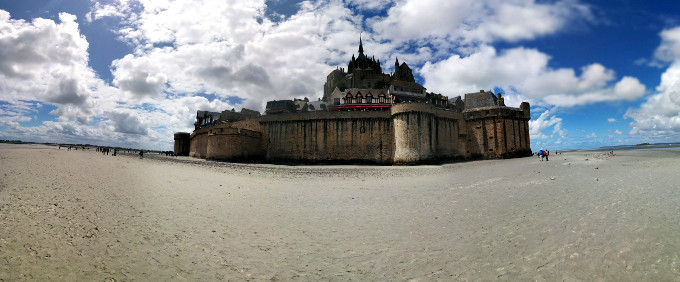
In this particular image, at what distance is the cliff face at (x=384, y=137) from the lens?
34.5 meters

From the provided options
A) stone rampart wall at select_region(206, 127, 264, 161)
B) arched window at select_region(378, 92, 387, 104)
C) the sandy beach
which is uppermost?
arched window at select_region(378, 92, 387, 104)

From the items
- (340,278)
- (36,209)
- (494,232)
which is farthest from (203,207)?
(494,232)

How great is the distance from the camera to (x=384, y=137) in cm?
3688

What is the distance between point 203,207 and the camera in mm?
11047

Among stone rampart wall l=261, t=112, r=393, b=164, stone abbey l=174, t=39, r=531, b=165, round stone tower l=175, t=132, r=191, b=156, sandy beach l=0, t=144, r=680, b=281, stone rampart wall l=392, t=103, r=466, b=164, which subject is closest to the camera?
sandy beach l=0, t=144, r=680, b=281

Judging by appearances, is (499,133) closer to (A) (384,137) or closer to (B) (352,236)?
(A) (384,137)

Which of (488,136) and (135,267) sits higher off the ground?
(488,136)

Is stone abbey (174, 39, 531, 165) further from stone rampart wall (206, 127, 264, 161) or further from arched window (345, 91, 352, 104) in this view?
arched window (345, 91, 352, 104)

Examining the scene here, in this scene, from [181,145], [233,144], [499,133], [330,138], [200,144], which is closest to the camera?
[499,133]

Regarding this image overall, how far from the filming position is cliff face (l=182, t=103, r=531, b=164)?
34.5m

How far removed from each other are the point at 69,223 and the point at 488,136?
38.9 metres

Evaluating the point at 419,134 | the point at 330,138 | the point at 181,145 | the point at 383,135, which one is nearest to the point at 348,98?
the point at 330,138

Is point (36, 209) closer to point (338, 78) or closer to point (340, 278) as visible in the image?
point (340, 278)

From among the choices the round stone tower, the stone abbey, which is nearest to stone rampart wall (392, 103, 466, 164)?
the stone abbey
